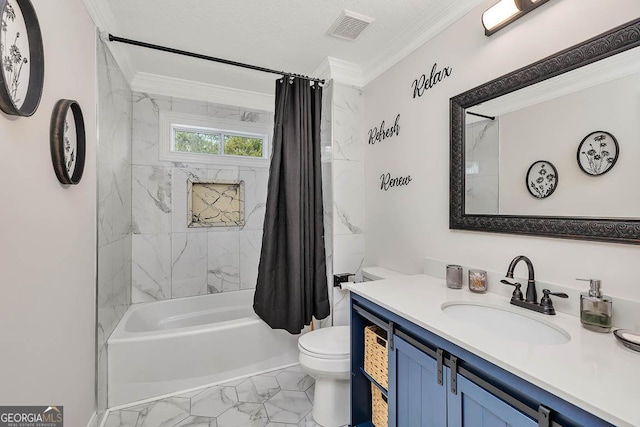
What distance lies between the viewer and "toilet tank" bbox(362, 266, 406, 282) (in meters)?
2.08

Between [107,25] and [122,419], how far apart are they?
247cm

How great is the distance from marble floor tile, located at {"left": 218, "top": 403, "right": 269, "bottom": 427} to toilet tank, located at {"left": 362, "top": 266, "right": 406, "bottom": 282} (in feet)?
3.74

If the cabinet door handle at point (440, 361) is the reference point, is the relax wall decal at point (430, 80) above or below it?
above

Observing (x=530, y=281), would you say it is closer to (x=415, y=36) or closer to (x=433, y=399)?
(x=433, y=399)

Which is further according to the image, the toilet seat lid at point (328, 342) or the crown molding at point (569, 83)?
the toilet seat lid at point (328, 342)

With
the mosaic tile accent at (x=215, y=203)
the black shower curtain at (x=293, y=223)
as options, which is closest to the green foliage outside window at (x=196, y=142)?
the mosaic tile accent at (x=215, y=203)

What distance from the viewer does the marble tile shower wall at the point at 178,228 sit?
2709mm

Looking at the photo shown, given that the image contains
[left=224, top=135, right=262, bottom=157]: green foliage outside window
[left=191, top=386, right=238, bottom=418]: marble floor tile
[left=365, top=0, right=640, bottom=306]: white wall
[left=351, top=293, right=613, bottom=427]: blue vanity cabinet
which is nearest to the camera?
[left=351, top=293, right=613, bottom=427]: blue vanity cabinet

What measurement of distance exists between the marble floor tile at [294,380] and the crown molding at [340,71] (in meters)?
2.39

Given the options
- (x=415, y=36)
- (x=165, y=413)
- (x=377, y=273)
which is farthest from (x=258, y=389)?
(x=415, y=36)

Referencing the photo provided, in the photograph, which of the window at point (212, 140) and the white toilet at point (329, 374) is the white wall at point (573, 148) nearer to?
the white toilet at point (329, 374)

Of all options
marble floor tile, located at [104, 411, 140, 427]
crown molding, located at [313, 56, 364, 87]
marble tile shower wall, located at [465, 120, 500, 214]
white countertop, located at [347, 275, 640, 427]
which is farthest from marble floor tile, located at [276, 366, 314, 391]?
crown molding, located at [313, 56, 364, 87]

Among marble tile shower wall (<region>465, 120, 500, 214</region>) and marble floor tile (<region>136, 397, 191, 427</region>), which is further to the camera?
marble floor tile (<region>136, 397, 191, 427</region>)

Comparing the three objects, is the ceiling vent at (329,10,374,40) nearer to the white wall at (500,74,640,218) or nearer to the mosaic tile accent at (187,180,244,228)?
the white wall at (500,74,640,218)
